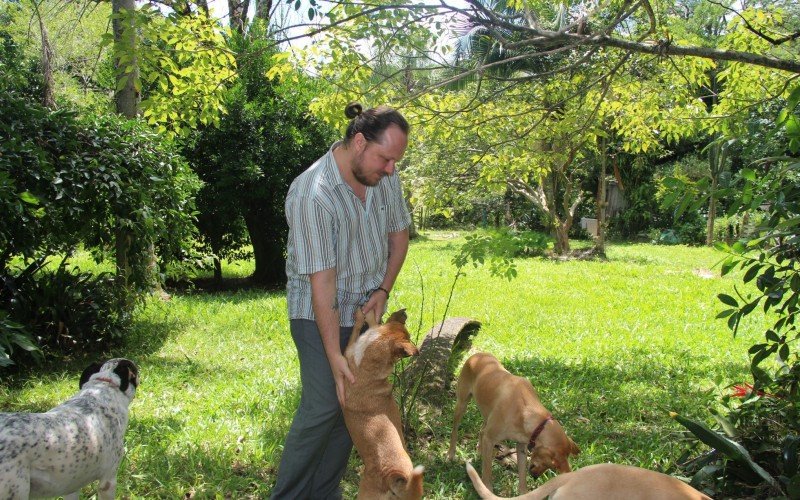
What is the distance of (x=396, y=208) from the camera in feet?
11.4

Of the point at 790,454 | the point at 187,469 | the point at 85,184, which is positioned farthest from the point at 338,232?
the point at 85,184

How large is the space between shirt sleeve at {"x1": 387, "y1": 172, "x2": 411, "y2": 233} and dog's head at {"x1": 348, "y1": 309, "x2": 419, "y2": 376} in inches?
25.9

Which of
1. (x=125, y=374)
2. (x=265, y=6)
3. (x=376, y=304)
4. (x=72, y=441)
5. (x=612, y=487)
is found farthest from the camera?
(x=265, y=6)

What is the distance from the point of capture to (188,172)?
770cm

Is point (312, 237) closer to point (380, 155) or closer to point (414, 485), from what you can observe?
point (380, 155)

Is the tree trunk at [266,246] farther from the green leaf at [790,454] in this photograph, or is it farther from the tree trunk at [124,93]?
the green leaf at [790,454]

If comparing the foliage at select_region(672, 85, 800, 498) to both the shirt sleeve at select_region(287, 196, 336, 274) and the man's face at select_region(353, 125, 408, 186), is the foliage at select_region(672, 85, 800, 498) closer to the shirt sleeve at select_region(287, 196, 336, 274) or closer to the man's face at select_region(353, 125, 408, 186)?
the man's face at select_region(353, 125, 408, 186)

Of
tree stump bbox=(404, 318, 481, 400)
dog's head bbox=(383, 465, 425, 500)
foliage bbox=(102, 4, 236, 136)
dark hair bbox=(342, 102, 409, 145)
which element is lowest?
tree stump bbox=(404, 318, 481, 400)

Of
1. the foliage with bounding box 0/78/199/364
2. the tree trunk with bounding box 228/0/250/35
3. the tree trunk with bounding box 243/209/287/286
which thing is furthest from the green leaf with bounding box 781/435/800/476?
the tree trunk with bounding box 243/209/287/286

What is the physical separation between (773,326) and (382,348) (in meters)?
2.19

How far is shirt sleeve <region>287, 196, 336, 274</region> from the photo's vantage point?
287cm

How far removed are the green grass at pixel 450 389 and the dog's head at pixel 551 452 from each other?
644 millimetres

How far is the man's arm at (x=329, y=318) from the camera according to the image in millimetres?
2883

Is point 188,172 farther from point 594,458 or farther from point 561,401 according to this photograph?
point 594,458
